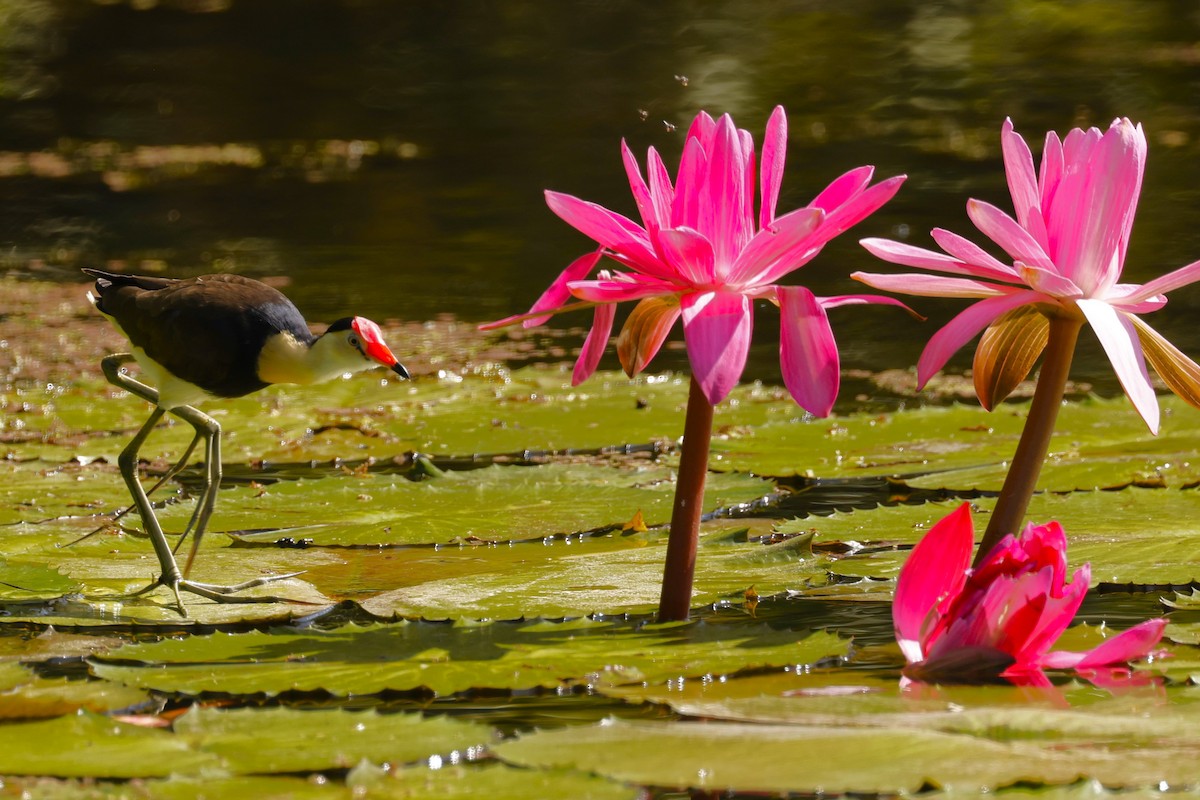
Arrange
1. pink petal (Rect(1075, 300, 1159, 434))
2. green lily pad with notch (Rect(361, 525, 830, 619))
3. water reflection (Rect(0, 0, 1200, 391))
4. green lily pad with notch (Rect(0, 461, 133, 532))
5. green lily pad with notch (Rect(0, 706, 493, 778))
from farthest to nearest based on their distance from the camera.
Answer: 1. water reflection (Rect(0, 0, 1200, 391))
2. green lily pad with notch (Rect(0, 461, 133, 532))
3. green lily pad with notch (Rect(361, 525, 830, 619))
4. pink petal (Rect(1075, 300, 1159, 434))
5. green lily pad with notch (Rect(0, 706, 493, 778))

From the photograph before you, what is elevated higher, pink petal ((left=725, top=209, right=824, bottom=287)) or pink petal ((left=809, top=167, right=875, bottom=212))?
pink petal ((left=809, top=167, right=875, bottom=212))

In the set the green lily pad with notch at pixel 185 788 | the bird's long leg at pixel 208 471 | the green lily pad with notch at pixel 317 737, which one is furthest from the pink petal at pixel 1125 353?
the bird's long leg at pixel 208 471

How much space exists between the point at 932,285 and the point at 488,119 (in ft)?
33.1

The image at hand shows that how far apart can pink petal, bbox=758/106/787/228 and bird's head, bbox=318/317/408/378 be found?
31.0 inches

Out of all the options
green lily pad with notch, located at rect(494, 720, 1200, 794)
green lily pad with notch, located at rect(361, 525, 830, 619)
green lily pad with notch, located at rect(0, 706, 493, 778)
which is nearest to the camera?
green lily pad with notch, located at rect(494, 720, 1200, 794)

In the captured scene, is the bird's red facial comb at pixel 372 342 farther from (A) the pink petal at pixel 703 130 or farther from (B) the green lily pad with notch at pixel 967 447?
(B) the green lily pad with notch at pixel 967 447

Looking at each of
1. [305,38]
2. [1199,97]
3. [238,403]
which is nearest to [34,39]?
[305,38]

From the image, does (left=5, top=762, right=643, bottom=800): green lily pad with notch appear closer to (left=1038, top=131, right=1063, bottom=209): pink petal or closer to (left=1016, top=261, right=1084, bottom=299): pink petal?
(left=1016, top=261, right=1084, bottom=299): pink petal

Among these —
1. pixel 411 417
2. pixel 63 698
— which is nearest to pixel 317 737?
pixel 63 698

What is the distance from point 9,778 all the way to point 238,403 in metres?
2.97

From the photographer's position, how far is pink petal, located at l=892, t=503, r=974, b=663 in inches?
73.2

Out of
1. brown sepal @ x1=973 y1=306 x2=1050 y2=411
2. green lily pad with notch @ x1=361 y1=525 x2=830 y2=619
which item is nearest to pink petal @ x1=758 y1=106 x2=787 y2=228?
brown sepal @ x1=973 y1=306 x2=1050 y2=411

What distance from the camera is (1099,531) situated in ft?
8.98

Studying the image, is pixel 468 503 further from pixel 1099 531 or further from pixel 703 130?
pixel 703 130
